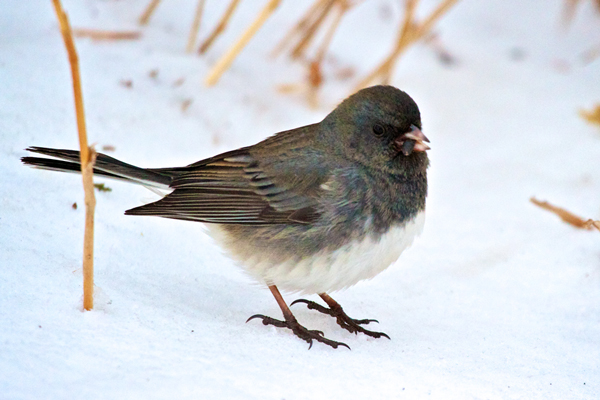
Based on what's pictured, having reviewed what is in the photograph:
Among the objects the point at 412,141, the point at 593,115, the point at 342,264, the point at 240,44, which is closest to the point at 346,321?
the point at 342,264

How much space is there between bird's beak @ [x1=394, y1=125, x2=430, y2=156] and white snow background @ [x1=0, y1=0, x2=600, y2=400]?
720 mm

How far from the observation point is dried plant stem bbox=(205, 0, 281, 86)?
3571mm

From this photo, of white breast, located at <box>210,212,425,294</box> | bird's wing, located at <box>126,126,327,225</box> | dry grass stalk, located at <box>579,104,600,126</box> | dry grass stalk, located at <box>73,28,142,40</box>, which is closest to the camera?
white breast, located at <box>210,212,425,294</box>

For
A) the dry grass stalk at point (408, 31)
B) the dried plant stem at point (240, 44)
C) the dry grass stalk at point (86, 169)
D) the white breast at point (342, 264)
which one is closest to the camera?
the dry grass stalk at point (86, 169)

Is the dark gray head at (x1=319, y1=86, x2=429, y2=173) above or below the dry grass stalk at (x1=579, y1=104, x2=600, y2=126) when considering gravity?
below

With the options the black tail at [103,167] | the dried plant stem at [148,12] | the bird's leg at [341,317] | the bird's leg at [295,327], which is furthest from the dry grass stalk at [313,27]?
the bird's leg at [295,327]

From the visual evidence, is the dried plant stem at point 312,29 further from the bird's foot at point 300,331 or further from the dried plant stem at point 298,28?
the bird's foot at point 300,331

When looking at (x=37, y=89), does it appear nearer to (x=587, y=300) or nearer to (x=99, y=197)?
(x=99, y=197)

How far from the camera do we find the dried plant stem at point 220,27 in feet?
12.8

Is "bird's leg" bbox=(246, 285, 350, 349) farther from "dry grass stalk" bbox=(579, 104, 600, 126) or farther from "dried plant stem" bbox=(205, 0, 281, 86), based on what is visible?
"dry grass stalk" bbox=(579, 104, 600, 126)

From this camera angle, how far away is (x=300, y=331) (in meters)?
2.46

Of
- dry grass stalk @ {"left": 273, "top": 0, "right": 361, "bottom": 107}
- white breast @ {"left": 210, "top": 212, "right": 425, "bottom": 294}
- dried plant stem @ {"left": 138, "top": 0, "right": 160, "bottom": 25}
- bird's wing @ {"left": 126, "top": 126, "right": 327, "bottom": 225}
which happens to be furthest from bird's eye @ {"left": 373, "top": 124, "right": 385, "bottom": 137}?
dried plant stem @ {"left": 138, "top": 0, "right": 160, "bottom": 25}

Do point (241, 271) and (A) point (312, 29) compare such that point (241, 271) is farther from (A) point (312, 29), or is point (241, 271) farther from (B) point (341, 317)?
(A) point (312, 29)

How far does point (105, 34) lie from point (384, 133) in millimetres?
2087
